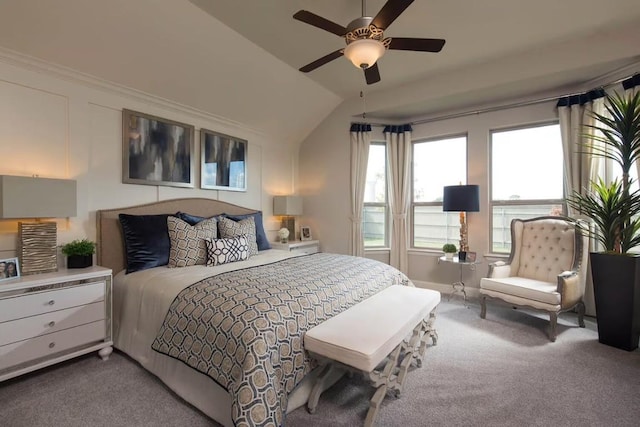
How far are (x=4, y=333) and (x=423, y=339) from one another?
2.94 metres

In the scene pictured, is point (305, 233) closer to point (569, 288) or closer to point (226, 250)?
point (226, 250)

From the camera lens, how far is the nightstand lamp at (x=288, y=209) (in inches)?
184

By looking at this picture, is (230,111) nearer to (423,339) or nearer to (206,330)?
(206,330)

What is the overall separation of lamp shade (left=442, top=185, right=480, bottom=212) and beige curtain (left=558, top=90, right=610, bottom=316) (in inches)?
40.8

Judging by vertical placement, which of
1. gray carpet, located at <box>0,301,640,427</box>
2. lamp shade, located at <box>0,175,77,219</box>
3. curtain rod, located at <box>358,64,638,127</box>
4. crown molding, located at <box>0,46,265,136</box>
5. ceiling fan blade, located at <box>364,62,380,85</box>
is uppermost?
curtain rod, located at <box>358,64,638,127</box>

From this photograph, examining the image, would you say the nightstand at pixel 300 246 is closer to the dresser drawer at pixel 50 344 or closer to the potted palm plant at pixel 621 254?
the dresser drawer at pixel 50 344

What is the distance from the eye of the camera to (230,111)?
388 centimetres

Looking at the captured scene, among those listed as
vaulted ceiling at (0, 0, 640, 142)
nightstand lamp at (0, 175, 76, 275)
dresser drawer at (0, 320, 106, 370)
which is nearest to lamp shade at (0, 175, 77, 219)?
nightstand lamp at (0, 175, 76, 275)

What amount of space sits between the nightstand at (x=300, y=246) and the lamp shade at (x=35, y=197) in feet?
8.17

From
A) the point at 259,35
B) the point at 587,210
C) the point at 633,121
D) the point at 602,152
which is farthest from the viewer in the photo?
the point at 602,152

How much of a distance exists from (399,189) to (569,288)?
2.38 metres

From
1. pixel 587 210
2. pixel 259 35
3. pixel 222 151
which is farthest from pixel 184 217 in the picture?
pixel 587 210

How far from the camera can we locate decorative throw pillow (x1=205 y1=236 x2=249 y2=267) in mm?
2771

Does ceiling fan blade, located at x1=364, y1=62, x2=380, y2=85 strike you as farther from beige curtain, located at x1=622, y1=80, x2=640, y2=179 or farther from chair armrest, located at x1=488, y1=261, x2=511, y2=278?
beige curtain, located at x1=622, y1=80, x2=640, y2=179
